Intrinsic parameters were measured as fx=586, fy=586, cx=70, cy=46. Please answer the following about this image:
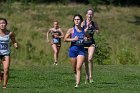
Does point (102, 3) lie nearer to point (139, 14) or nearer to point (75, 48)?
point (139, 14)

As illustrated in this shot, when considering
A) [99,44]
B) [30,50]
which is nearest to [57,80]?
[99,44]

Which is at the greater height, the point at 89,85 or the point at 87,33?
the point at 87,33

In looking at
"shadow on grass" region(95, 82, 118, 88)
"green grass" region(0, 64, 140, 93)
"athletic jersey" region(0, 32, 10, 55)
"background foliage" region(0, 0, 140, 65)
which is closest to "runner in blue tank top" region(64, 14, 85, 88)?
"green grass" region(0, 64, 140, 93)

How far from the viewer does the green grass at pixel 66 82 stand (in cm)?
1570

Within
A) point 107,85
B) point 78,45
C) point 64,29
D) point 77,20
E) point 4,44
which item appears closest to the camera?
point 4,44

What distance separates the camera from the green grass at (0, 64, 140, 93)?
51.5 ft

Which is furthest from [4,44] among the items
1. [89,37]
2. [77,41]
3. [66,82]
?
[66,82]

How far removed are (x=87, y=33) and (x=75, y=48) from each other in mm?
1375

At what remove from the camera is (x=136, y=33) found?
163 feet

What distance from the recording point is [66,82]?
18.4 meters

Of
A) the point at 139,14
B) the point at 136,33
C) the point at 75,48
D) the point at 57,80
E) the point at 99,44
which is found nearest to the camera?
the point at 75,48

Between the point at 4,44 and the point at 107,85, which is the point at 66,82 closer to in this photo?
the point at 107,85

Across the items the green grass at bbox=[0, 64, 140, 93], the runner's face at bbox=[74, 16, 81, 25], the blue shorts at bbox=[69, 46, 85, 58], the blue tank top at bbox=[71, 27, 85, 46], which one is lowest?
the green grass at bbox=[0, 64, 140, 93]

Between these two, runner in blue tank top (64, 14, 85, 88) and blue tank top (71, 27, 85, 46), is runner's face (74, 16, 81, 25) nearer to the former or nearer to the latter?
runner in blue tank top (64, 14, 85, 88)
